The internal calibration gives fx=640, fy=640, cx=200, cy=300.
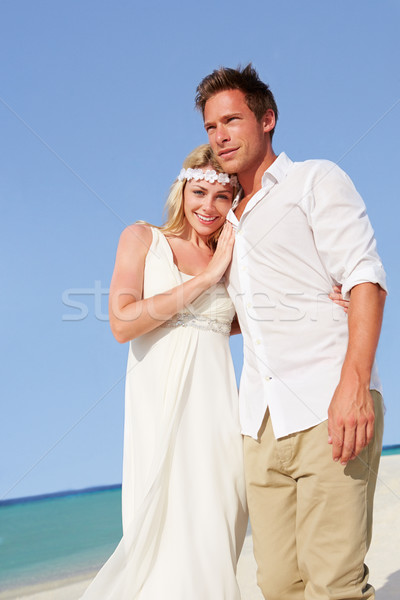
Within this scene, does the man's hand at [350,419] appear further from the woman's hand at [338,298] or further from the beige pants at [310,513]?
A: the woman's hand at [338,298]

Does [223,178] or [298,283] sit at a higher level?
[223,178]

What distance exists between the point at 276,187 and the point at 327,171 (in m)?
0.25

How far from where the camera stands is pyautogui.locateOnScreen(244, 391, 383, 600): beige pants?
2.31 metres

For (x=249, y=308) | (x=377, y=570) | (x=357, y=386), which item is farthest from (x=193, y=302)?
(x=377, y=570)

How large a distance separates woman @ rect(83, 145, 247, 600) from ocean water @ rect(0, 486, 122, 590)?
6.17 meters

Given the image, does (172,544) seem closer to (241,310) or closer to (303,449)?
(303,449)

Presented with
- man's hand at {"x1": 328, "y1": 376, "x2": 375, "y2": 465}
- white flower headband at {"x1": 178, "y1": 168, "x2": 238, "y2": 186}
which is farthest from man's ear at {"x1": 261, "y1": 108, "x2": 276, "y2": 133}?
man's hand at {"x1": 328, "y1": 376, "x2": 375, "y2": 465}

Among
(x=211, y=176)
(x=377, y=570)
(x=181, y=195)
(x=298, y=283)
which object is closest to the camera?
(x=298, y=283)

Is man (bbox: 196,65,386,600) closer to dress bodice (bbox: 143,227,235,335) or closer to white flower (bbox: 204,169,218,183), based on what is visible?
dress bodice (bbox: 143,227,235,335)

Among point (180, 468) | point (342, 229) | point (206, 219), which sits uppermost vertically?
point (206, 219)

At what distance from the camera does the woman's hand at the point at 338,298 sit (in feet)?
7.88

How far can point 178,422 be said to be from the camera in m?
2.79

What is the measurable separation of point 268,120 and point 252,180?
0.30 meters

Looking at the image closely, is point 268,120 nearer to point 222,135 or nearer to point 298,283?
point 222,135
